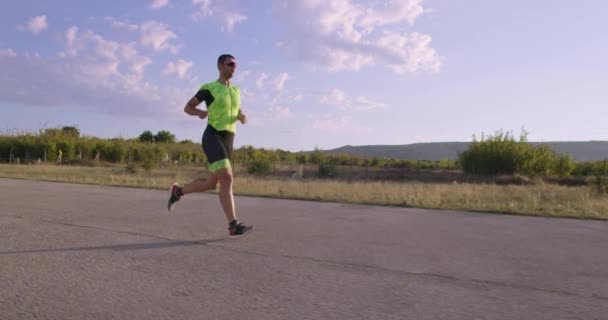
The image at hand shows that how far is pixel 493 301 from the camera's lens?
3.30 m

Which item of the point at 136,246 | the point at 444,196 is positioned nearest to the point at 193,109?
the point at 136,246

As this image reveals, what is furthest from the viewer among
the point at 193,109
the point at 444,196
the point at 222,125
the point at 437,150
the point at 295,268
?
the point at 437,150

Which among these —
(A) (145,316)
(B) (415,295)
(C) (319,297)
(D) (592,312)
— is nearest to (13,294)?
(A) (145,316)

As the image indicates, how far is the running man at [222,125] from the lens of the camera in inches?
217

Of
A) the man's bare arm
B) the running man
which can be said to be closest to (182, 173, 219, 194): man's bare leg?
the running man

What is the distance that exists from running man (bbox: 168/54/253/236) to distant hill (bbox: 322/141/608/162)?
340 ft

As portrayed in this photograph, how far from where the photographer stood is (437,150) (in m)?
139

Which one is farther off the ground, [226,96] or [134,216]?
[226,96]

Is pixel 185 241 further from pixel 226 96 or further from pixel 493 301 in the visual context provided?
pixel 493 301

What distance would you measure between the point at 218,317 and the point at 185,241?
250 cm

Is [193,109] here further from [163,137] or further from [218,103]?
[163,137]

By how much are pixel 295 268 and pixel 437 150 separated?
140 metres

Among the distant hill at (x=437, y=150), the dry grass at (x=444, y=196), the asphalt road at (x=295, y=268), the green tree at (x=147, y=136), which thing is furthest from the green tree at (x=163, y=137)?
the asphalt road at (x=295, y=268)

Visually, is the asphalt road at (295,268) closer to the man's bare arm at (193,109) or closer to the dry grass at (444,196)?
the man's bare arm at (193,109)
